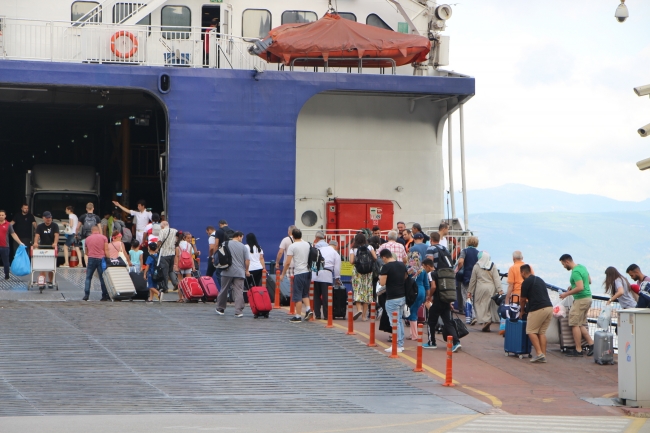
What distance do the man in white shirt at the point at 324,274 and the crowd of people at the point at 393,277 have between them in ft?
0.06

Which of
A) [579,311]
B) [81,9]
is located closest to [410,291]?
[579,311]

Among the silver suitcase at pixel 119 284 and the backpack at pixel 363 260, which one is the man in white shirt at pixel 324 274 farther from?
the silver suitcase at pixel 119 284

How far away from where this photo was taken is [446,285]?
51.3 feet

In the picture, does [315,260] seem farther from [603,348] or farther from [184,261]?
[603,348]

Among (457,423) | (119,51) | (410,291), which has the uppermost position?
(119,51)

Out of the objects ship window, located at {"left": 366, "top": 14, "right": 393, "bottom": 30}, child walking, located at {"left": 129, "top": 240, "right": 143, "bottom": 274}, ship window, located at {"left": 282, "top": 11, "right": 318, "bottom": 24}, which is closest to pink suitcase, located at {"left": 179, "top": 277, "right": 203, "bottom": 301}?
child walking, located at {"left": 129, "top": 240, "right": 143, "bottom": 274}

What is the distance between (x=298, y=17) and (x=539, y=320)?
15491mm

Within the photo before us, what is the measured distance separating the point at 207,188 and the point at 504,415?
579 inches

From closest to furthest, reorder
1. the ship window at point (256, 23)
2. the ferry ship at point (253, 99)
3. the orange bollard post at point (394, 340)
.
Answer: the orange bollard post at point (394, 340) → the ferry ship at point (253, 99) → the ship window at point (256, 23)

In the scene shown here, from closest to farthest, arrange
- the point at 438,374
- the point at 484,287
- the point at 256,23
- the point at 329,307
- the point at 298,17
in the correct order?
the point at 438,374
the point at 329,307
the point at 484,287
the point at 256,23
the point at 298,17

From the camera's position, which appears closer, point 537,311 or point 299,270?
point 537,311

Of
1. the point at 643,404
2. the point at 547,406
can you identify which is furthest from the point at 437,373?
the point at 643,404

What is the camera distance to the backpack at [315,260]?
17.5m

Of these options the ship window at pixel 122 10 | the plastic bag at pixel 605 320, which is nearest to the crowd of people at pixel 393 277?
the plastic bag at pixel 605 320
